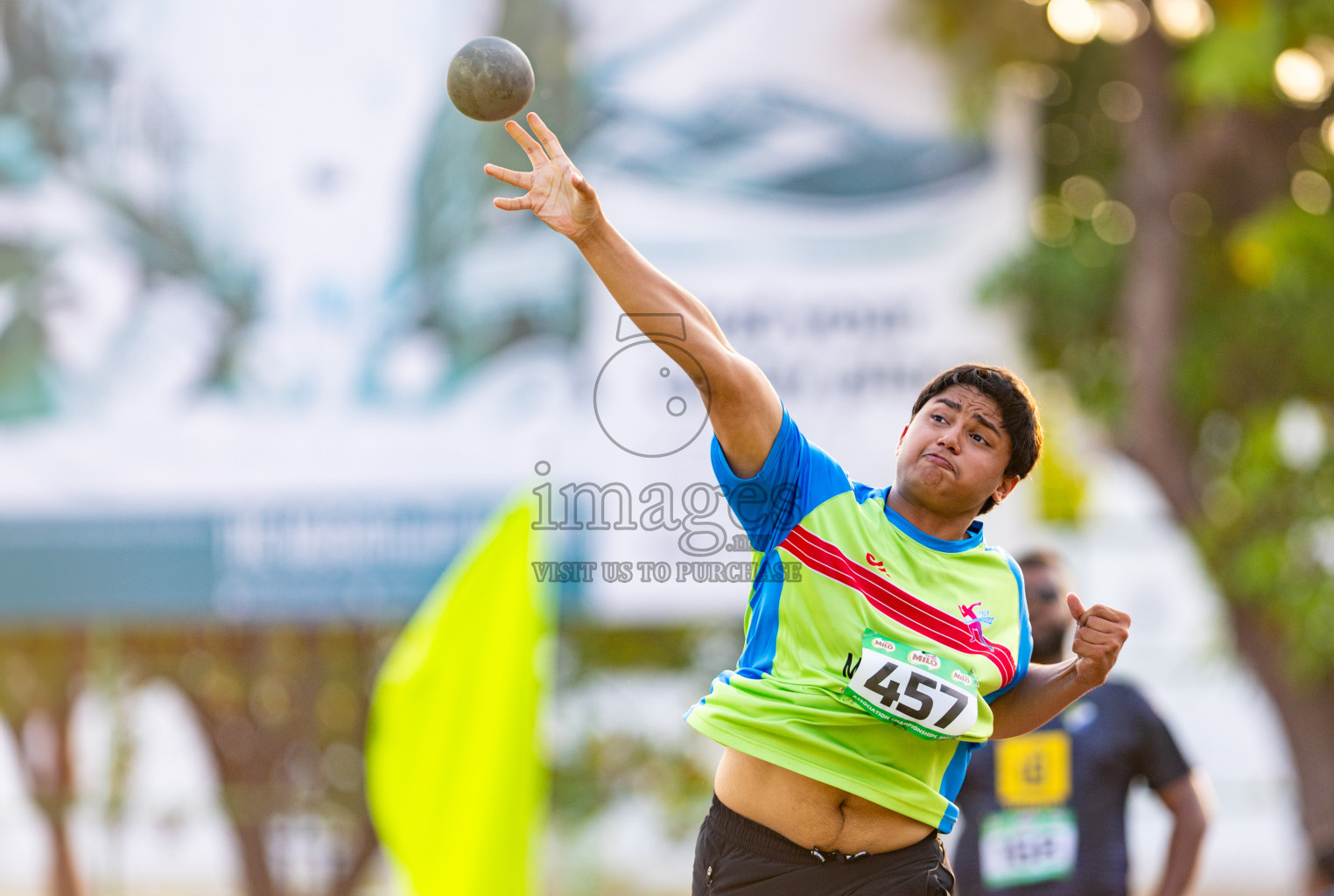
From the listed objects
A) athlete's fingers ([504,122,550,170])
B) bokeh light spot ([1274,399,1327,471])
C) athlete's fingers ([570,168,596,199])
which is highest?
athlete's fingers ([504,122,550,170])

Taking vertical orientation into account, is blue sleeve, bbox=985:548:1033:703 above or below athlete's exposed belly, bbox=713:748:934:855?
above

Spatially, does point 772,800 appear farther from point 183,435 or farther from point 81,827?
point 81,827

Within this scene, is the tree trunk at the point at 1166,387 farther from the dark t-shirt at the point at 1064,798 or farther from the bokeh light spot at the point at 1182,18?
the dark t-shirt at the point at 1064,798

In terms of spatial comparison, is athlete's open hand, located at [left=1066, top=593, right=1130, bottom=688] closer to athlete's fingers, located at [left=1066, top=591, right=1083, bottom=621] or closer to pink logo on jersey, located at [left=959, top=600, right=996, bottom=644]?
athlete's fingers, located at [left=1066, top=591, right=1083, bottom=621]

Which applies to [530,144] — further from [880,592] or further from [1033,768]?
[1033,768]

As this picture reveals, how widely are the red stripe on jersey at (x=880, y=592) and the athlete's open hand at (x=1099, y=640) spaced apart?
277 mm

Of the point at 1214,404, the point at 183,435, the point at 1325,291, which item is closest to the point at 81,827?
the point at 183,435

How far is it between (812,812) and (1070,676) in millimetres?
662

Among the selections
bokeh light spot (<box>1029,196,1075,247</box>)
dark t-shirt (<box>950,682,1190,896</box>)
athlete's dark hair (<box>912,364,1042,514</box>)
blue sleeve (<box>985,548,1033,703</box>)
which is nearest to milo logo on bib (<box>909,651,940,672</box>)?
blue sleeve (<box>985,548,1033,703</box>)

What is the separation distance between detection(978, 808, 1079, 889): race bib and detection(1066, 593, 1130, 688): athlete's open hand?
1608 millimetres

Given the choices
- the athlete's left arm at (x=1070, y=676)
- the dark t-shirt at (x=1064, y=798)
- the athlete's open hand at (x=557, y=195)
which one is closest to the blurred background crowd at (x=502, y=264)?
the dark t-shirt at (x=1064, y=798)

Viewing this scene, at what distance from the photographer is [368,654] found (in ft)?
44.2

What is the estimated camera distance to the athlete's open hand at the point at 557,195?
2787 millimetres

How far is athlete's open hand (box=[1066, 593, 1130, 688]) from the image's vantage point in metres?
3.22
